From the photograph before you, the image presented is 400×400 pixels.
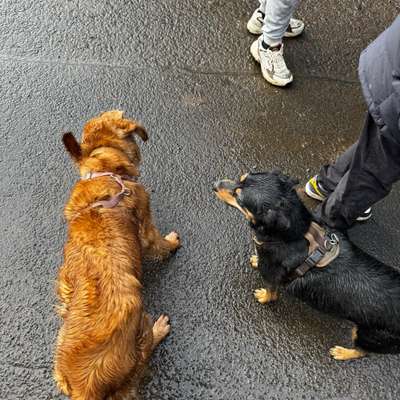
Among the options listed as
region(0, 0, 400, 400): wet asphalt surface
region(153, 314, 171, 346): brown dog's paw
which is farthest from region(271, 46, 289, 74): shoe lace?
region(153, 314, 171, 346): brown dog's paw

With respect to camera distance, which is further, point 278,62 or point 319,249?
point 278,62

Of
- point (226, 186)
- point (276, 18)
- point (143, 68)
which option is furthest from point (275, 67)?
point (226, 186)

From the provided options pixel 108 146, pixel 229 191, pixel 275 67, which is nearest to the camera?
pixel 229 191

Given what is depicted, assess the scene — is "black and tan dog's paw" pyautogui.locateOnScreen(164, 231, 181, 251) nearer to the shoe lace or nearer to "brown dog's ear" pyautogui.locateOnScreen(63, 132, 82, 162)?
"brown dog's ear" pyautogui.locateOnScreen(63, 132, 82, 162)

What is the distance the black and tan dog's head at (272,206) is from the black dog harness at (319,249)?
2.9 inches

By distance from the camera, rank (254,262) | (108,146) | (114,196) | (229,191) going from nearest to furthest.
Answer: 1. (114,196)
2. (229,191)
3. (108,146)
4. (254,262)

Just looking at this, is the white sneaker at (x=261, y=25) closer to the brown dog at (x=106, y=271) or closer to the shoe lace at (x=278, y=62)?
the shoe lace at (x=278, y=62)

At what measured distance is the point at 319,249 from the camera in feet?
9.05

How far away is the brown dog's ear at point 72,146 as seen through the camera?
2.72m

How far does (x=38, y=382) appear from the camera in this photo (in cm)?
305

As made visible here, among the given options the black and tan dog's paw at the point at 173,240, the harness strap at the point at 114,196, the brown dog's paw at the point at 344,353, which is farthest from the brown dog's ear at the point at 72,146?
the brown dog's paw at the point at 344,353

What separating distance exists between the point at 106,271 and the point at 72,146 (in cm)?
94

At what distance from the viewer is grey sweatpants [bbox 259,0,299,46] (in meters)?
3.76

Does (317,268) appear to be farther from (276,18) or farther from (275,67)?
(276,18)
